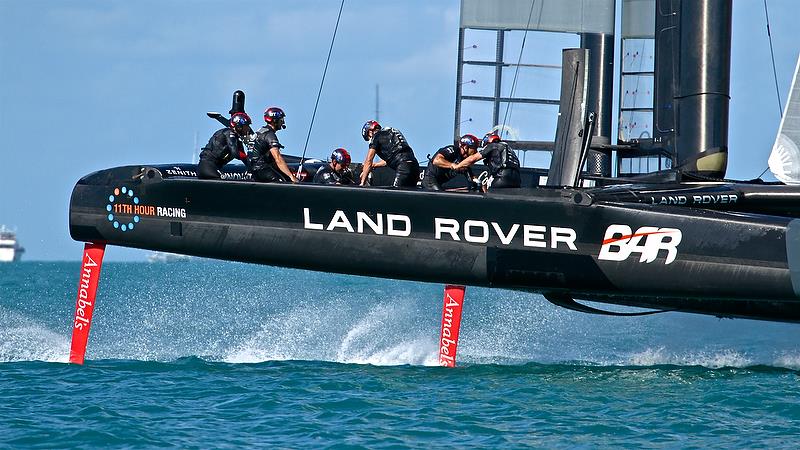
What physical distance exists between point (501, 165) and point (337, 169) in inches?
70.2

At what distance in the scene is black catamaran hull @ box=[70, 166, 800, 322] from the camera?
27.6ft

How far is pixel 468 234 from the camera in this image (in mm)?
8891

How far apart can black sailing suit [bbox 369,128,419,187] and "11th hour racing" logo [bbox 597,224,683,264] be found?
241cm

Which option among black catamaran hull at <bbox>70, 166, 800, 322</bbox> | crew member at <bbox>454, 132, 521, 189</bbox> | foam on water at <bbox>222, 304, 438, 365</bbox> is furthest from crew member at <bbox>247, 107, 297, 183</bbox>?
foam on water at <bbox>222, 304, 438, 365</bbox>

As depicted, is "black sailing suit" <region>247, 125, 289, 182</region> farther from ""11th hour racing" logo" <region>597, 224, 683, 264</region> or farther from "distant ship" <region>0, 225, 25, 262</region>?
"distant ship" <region>0, 225, 25, 262</region>

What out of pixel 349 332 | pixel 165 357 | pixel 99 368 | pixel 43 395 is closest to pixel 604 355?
pixel 349 332

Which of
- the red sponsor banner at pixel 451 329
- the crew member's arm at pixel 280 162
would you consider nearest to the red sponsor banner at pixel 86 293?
the crew member's arm at pixel 280 162

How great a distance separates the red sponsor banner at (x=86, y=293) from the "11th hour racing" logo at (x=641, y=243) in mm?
4147

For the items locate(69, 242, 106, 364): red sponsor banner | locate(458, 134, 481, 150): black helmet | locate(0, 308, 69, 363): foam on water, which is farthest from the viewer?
locate(0, 308, 69, 363): foam on water

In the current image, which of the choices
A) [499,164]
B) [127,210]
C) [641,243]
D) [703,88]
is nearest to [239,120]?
[127,210]

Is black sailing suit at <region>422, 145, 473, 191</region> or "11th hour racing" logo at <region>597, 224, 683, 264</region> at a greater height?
black sailing suit at <region>422, 145, 473, 191</region>

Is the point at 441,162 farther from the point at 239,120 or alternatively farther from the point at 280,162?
the point at 239,120

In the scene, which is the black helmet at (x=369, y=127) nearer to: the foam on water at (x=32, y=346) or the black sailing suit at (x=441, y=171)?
the black sailing suit at (x=441, y=171)

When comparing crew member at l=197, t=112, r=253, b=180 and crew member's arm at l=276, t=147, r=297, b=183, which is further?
crew member at l=197, t=112, r=253, b=180
